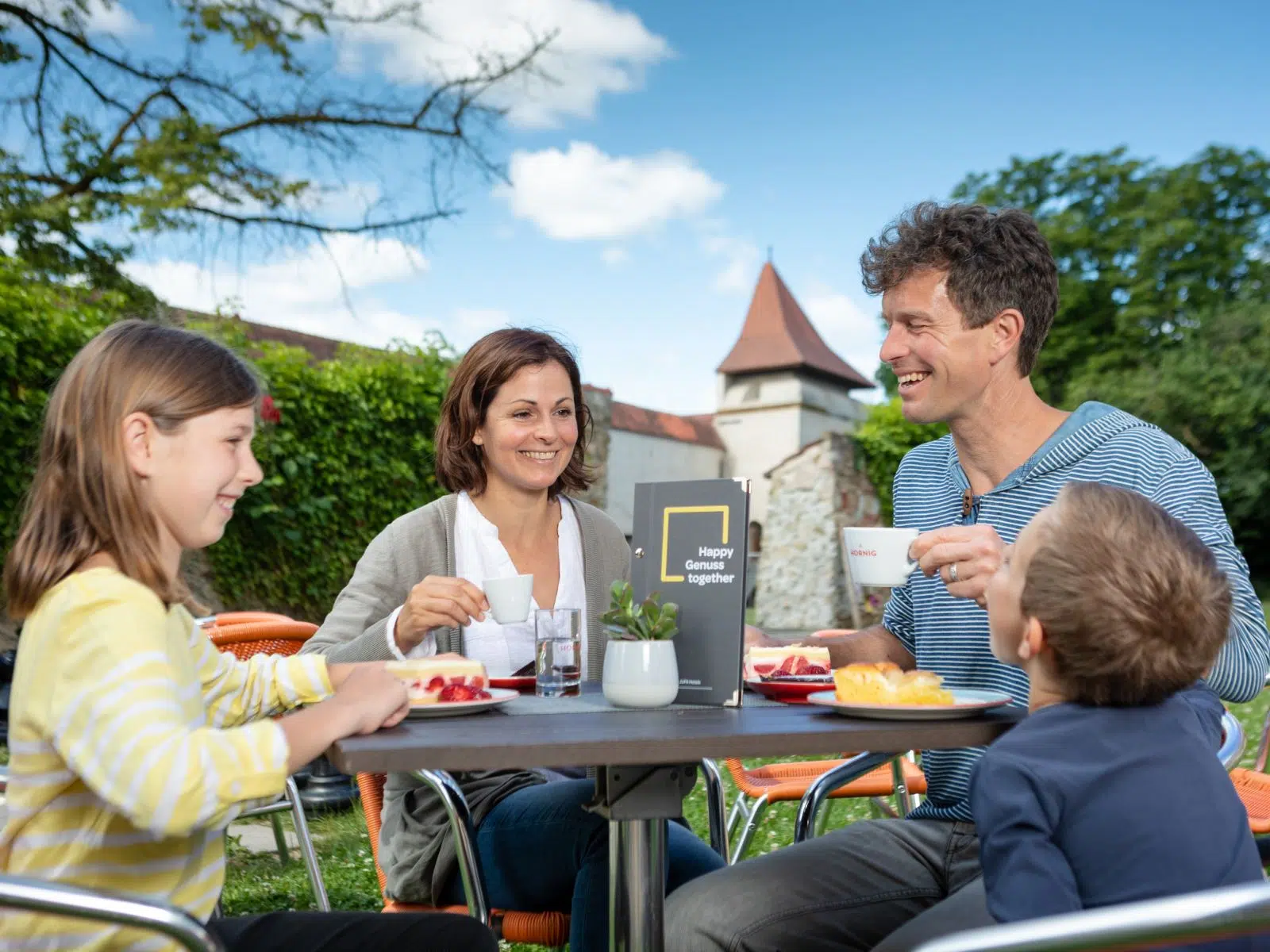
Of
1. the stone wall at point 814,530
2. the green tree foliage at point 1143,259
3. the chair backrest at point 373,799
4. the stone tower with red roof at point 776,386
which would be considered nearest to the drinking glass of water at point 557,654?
the chair backrest at point 373,799

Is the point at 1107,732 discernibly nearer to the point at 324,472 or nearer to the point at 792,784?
the point at 792,784

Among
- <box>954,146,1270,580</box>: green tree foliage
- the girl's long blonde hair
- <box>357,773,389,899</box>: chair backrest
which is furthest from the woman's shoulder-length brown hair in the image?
<box>954,146,1270,580</box>: green tree foliage

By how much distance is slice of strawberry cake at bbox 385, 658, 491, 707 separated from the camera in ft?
5.82

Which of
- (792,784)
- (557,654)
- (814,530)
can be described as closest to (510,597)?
(557,654)

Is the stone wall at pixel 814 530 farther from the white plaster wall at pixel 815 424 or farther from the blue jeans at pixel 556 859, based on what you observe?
the white plaster wall at pixel 815 424

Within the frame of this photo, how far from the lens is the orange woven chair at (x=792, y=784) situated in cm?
335

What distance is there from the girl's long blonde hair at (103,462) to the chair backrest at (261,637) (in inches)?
61.8

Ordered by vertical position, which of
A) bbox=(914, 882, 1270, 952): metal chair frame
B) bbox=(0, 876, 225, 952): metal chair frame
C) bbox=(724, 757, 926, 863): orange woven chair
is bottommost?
bbox=(724, 757, 926, 863): orange woven chair

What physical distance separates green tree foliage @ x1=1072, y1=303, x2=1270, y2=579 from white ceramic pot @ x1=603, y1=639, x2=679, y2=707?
24.1 metres

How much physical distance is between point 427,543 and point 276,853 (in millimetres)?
2755

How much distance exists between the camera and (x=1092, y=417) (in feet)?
7.33

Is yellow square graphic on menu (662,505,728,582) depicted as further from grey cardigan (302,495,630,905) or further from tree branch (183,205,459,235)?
tree branch (183,205,459,235)

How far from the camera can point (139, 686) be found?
131 cm

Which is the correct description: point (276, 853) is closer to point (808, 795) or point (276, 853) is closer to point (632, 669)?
point (808, 795)
